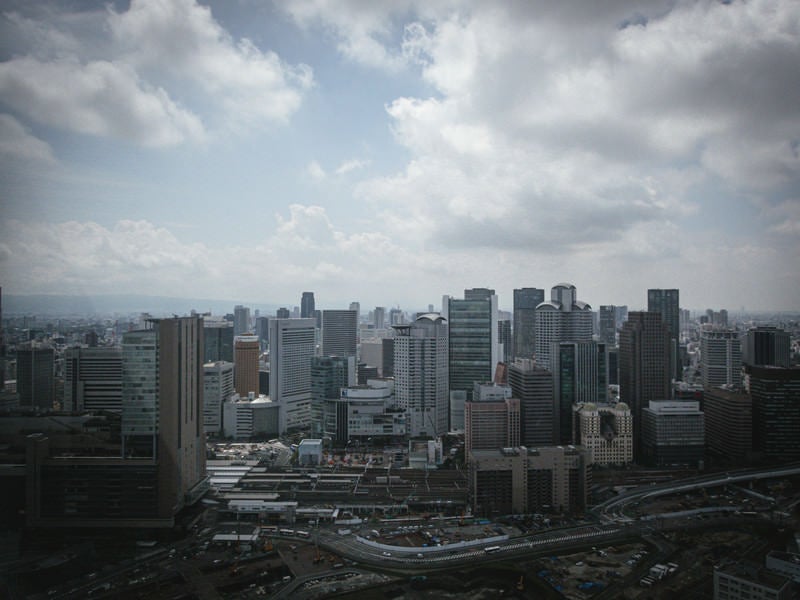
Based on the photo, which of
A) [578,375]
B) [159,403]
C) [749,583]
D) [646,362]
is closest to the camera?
[749,583]

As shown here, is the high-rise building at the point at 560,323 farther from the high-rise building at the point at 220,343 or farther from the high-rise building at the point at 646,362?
the high-rise building at the point at 220,343

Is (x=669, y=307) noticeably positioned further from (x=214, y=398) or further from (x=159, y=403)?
(x=159, y=403)

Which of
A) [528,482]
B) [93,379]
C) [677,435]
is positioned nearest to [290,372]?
[93,379]

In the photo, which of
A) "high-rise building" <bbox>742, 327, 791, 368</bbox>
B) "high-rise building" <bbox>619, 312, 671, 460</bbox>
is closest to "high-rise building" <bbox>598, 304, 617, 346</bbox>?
"high-rise building" <bbox>742, 327, 791, 368</bbox>

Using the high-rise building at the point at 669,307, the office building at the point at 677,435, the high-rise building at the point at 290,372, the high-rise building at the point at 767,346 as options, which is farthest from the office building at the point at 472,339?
the high-rise building at the point at 669,307

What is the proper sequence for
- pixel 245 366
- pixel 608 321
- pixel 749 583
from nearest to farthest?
1. pixel 749 583
2. pixel 245 366
3. pixel 608 321

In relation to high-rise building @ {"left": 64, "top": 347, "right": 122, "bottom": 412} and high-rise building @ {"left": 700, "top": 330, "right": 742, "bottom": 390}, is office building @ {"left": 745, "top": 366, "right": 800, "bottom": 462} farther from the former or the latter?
high-rise building @ {"left": 64, "top": 347, "right": 122, "bottom": 412}
